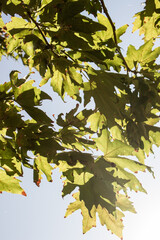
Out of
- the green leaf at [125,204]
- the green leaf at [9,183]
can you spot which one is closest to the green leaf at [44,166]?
the green leaf at [9,183]

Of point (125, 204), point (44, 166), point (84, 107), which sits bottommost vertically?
point (125, 204)

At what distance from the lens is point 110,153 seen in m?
1.07

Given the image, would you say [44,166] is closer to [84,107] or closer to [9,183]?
[9,183]

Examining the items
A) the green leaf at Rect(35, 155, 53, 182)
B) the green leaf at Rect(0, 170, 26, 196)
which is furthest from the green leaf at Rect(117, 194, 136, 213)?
the green leaf at Rect(0, 170, 26, 196)

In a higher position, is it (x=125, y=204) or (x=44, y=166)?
(x=44, y=166)

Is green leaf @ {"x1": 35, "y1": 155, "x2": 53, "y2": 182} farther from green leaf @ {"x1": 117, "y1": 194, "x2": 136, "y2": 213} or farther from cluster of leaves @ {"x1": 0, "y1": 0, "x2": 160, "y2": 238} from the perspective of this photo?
green leaf @ {"x1": 117, "y1": 194, "x2": 136, "y2": 213}

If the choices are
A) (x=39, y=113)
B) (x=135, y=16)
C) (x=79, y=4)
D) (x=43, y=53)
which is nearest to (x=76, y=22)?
(x=79, y=4)

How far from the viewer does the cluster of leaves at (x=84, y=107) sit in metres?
1.02

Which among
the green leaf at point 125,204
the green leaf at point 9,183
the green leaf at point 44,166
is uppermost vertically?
the green leaf at point 9,183

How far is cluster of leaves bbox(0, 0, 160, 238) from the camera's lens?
3.33 ft

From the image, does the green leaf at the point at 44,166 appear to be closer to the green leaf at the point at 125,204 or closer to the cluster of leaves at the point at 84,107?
the cluster of leaves at the point at 84,107

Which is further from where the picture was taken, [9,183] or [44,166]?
[44,166]

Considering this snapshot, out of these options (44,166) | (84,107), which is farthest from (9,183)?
(84,107)

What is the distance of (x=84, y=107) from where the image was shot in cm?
126
